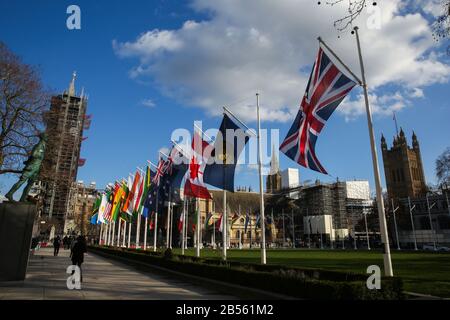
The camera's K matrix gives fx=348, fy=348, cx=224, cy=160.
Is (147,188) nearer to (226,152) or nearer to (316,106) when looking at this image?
(226,152)

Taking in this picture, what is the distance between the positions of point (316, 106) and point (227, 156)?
703cm

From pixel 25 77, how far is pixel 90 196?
16635cm

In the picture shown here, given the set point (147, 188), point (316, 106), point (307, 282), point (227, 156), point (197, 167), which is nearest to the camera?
point (307, 282)

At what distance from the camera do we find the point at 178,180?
26.4 m

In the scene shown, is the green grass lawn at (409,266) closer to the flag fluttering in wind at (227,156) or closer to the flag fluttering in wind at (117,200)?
the flag fluttering in wind at (227,156)

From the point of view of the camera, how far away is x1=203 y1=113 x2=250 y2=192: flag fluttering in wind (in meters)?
19.2

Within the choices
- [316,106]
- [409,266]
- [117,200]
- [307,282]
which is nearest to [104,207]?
[117,200]

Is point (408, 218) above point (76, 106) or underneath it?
underneath

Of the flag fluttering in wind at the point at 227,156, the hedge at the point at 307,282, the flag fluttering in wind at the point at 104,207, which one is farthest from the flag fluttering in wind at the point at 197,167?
the flag fluttering in wind at the point at 104,207

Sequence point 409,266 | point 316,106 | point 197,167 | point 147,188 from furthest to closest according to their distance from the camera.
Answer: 1. point 147,188
2. point 409,266
3. point 197,167
4. point 316,106

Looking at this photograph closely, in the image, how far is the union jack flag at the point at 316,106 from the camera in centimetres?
1297

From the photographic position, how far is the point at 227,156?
63.6ft
